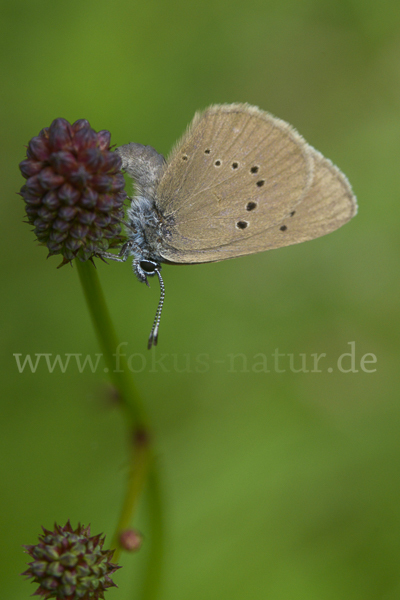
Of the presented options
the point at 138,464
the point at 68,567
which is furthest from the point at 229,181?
the point at 68,567

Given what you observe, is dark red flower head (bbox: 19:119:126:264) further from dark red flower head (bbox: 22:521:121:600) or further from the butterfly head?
dark red flower head (bbox: 22:521:121:600)

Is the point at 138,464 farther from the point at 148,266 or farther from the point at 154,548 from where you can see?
the point at 148,266

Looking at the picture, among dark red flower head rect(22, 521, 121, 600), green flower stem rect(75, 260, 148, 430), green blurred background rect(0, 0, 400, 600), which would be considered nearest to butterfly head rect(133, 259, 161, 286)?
green flower stem rect(75, 260, 148, 430)

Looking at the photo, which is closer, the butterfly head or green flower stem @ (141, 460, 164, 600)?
the butterfly head

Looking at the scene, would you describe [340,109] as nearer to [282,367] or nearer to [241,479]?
[282,367]

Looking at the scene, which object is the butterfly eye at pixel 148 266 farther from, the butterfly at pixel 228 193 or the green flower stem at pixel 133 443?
the green flower stem at pixel 133 443

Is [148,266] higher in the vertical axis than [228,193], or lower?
lower
